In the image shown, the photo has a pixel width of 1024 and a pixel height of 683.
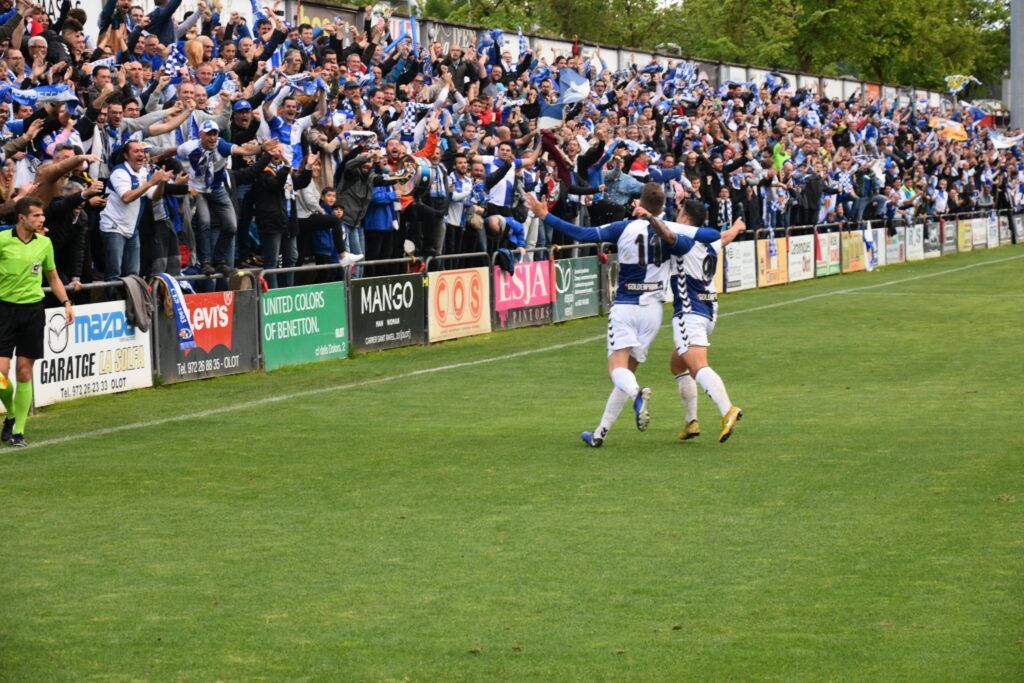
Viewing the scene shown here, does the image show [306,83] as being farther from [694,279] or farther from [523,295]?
[694,279]

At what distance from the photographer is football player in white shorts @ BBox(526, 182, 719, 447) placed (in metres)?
13.6

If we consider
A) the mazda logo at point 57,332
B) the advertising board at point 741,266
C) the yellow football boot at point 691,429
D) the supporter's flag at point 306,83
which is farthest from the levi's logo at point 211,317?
the advertising board at point 741,266

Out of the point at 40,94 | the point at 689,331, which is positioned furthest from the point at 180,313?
the point at 689,331

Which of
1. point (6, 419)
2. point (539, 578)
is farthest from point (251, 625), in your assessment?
point (6, 419)

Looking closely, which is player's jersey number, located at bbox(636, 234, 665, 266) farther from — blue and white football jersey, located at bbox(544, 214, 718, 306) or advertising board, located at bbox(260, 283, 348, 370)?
advertising board, located at bbox(260, 283, 348, 370)

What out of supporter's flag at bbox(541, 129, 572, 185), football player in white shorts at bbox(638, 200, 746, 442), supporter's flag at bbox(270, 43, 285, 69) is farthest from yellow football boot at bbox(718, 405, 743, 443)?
supporter's flag at bbox(270, 43, 285, 69)

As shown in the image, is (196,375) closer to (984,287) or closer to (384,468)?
(384,468)

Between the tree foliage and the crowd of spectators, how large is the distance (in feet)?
108

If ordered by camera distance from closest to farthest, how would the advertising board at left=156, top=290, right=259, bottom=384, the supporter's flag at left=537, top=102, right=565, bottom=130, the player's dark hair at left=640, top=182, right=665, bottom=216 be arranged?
the player's dark hair at left=640, top=182, right=665, bottom=216 → the advertising board at left=156, top=290, right=259, bottom=384 → the supporter's flag at left=537, top=102, right=565, bottom=130

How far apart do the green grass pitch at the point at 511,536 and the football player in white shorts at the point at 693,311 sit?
18.2 inches

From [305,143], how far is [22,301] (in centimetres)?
767

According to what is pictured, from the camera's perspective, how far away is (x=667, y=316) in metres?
28.5

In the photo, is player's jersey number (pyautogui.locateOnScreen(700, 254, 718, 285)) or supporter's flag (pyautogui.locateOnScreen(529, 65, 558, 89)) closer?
player's jersey number (pyautogui.locateOnScreen(700, 254, 718, 285))

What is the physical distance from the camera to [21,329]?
1386cm
